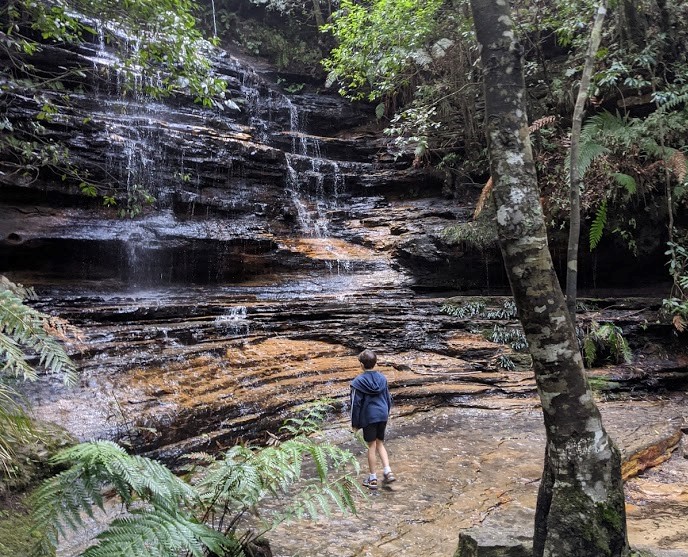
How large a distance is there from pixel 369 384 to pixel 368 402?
6.7 inches

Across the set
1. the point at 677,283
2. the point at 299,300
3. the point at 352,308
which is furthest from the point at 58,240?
the point at 677,283

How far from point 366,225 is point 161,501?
1306 centimetres

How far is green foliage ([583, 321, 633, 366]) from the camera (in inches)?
331

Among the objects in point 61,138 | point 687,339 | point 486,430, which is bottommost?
point 486,430

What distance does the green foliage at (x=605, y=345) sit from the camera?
27.6 ft

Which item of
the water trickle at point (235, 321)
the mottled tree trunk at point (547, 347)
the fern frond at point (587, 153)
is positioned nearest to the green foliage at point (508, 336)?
the fern frond at point (587, 153)

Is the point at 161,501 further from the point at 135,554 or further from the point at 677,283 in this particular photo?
the point at 677,283

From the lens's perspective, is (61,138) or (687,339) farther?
(61,138)

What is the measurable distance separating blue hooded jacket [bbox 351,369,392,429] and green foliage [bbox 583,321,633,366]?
16.9ft

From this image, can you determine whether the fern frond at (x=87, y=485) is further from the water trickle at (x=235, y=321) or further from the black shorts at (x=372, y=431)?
the water trickle at (x=235, y=321)

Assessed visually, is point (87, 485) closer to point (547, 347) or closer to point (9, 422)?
point (9, 422)

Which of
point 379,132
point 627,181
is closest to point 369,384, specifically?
point 627,181

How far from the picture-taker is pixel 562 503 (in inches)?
96.4

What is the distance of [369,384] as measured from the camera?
4.75 m
